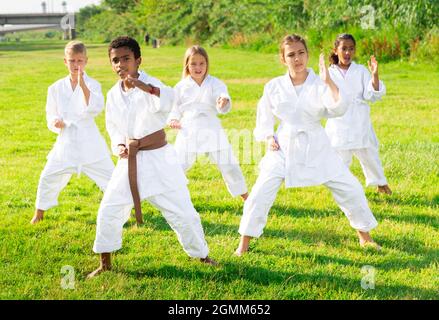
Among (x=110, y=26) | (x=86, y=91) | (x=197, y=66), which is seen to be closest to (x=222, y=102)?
(x=197, y=66)

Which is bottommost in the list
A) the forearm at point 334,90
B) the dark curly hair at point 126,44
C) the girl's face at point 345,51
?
the forearm at point 334,90

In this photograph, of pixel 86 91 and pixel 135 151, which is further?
pixel 86 91

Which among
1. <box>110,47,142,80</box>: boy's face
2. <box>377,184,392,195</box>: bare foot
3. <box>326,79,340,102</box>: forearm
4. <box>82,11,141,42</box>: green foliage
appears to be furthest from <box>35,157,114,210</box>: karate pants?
<box>82,11,141,42</box>: green foliage

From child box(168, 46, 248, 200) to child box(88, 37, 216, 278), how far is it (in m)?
1.85

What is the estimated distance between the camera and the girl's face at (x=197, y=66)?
6.48m

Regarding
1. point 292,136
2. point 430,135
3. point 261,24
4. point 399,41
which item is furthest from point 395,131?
point 261,24

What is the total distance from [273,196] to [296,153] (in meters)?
0.40

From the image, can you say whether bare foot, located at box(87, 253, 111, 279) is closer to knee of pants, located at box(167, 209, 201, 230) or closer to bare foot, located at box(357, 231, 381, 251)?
knee of pants, located at box(167, 209, 201, 230)

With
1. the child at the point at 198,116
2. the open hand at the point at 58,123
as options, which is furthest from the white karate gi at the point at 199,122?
the open hand at the point at 58,123

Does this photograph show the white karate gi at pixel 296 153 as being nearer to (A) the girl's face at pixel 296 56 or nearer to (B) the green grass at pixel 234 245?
(A) the girl's face at pixel 296 56

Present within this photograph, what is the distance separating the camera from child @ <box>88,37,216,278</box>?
182 inches

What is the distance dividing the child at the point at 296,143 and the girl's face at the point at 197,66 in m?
1.43

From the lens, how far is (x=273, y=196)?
5.22 metres

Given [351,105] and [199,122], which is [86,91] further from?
[351,105]
